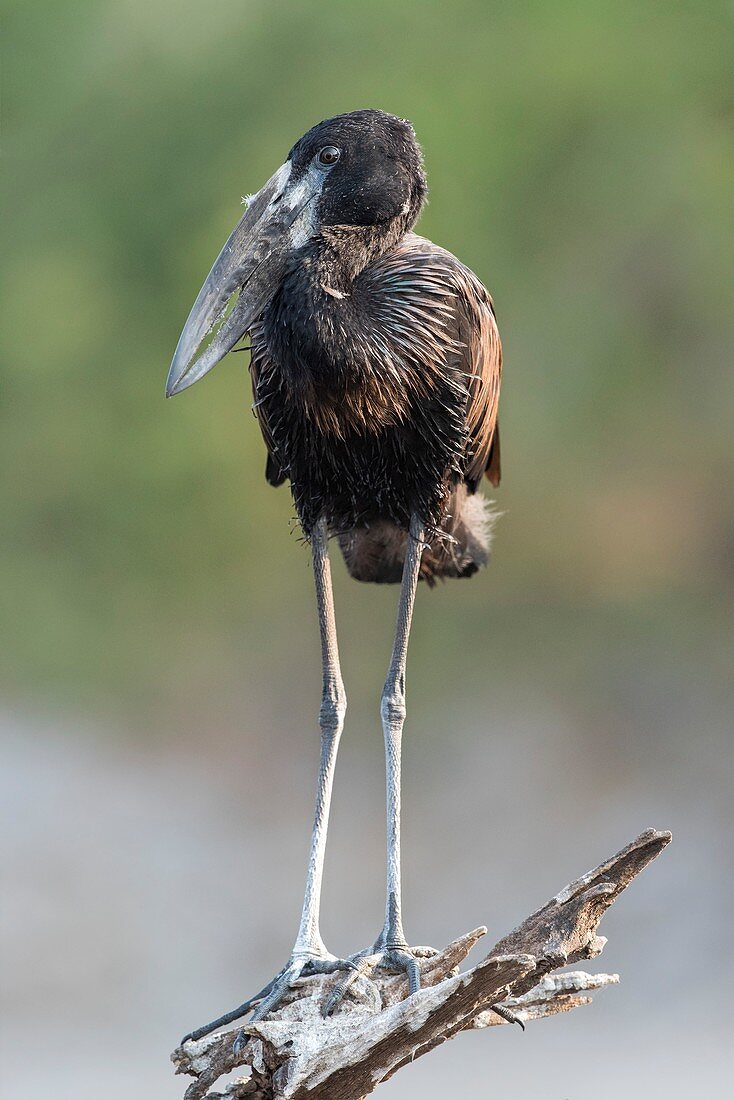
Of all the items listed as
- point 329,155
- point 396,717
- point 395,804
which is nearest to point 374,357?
point 329,155

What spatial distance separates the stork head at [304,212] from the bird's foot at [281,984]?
126 centimetres

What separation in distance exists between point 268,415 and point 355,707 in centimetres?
339

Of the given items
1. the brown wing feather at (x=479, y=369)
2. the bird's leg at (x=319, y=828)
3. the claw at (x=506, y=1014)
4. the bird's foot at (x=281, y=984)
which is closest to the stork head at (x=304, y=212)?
the brown wing feather at (x=479, y=369)

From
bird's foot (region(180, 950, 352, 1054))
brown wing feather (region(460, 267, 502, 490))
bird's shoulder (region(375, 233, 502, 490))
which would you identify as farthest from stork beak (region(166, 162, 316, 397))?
bird's foot (region(180, 950, 352, 1054))

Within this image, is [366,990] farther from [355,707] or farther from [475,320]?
[355,707]

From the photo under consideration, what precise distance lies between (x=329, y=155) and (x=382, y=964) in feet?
5.73

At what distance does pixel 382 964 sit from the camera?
9.81 ft

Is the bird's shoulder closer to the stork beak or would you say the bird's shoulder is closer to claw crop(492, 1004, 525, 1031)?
the stork beak

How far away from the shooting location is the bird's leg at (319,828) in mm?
A: 2949

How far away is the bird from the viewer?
117 inches

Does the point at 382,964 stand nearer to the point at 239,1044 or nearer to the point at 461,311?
the point at 239,1044

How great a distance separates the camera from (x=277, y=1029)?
8.78 feet

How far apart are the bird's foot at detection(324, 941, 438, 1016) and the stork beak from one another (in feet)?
4.21

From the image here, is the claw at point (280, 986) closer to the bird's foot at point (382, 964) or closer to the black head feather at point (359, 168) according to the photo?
the bird's foot at point (382, 964)
